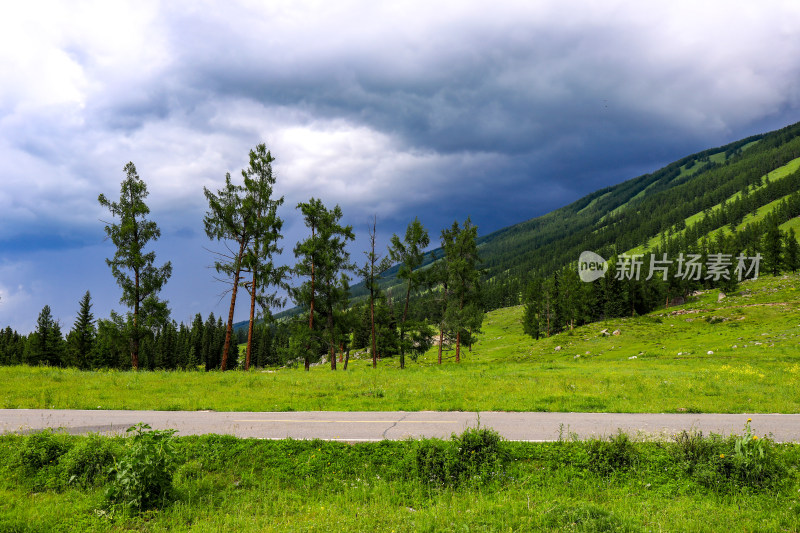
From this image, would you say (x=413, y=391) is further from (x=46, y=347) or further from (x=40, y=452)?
(x=46, y=347)

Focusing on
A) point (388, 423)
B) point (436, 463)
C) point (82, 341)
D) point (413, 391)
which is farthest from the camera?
point (82, 341)

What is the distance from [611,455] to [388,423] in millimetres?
6425

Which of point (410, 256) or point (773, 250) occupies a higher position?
point (773, 250)

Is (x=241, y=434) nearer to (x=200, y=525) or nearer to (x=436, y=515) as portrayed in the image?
(x=200, y=525)

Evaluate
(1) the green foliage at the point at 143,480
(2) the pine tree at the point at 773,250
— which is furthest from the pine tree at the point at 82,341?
(2) the pine tree at the point at 773,250

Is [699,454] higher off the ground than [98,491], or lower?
higher

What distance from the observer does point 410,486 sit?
9133 millimetres

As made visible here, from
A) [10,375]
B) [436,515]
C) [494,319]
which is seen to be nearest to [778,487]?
[436,515]

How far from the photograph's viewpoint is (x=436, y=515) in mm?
7516

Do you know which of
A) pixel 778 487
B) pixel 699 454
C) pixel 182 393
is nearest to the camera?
pixel 778 487

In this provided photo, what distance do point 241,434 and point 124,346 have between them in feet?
81.2

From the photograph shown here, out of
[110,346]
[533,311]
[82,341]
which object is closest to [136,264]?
[110,346]

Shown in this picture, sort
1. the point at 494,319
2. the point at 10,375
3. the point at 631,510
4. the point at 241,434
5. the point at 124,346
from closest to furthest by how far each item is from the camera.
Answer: the point at 631,510 → the point at 241,434 → the point at 10,375 → the point at 124,346 → the point at 494,319

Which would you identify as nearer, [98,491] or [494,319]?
[98,491]
